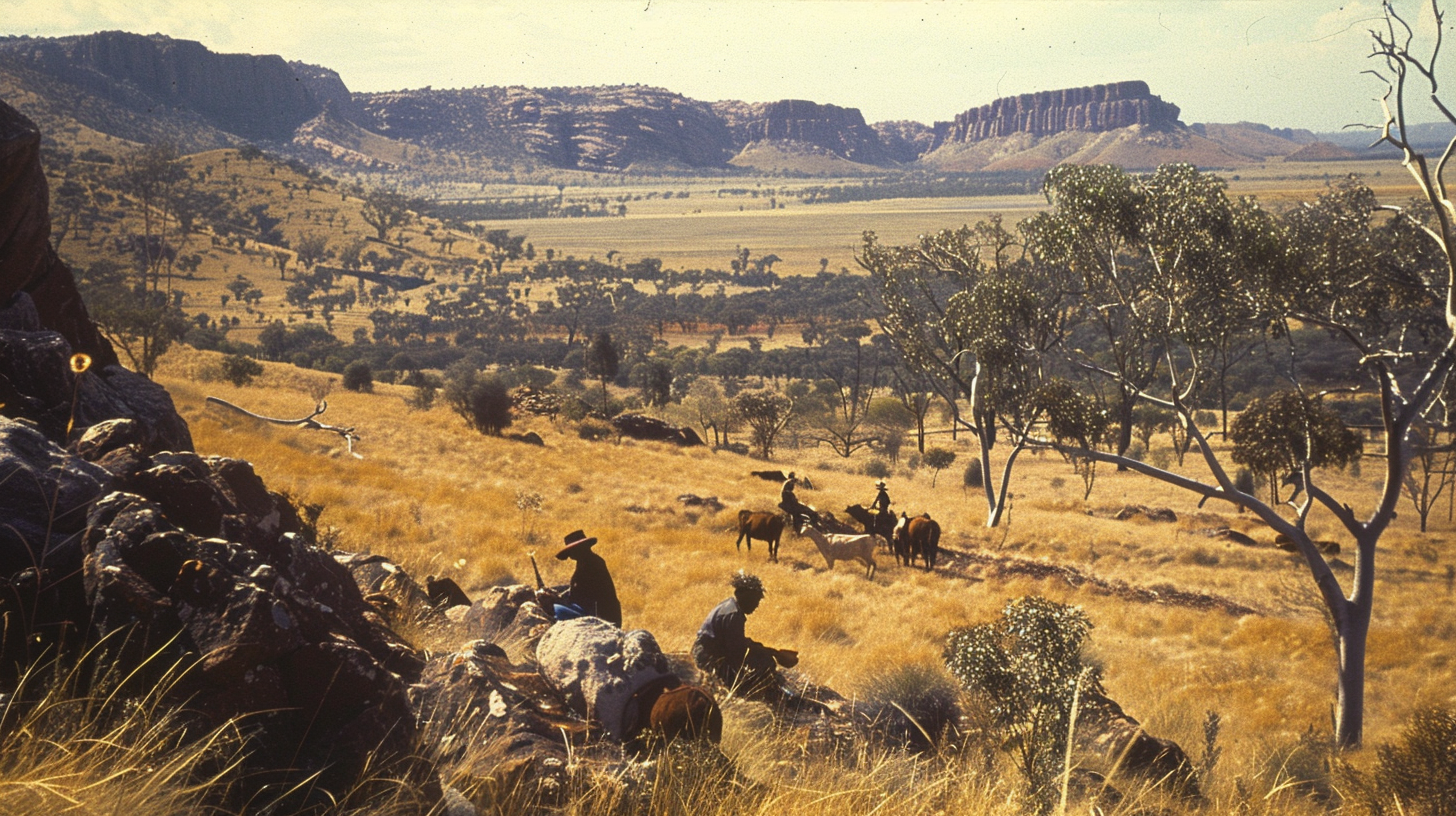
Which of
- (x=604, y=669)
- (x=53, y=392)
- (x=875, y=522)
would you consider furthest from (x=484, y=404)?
(x=604, y=669)

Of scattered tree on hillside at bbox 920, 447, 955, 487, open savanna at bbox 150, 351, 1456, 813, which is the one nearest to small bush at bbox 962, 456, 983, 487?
scattered tree on hillside at bbox 920, 447, 955, 487

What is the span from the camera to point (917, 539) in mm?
18656

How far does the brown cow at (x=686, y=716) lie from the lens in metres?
5.17

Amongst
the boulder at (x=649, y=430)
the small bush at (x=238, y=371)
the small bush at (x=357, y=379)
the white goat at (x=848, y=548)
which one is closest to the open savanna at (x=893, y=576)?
the white goat at (x=848, y=548)

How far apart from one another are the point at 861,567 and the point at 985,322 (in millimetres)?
7475

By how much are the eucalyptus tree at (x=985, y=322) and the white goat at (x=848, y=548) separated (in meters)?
2.69

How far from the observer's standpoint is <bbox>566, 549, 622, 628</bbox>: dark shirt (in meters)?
8.65

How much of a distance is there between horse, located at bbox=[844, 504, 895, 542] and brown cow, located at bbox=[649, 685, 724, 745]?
14.7 metres

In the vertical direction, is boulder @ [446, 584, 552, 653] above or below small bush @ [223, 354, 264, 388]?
above

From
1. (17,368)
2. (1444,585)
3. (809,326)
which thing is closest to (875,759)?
(17,368)

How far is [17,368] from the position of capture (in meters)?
6.43

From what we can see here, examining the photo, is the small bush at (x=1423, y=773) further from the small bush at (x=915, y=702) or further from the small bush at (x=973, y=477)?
the small bush at (x=973, y=477)

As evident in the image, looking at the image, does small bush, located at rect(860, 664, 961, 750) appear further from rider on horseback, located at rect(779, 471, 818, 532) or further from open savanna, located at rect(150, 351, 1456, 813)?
rider on horseback, located at rect(779, 471, 818, 532)

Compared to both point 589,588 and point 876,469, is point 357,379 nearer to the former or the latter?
point 876,469
